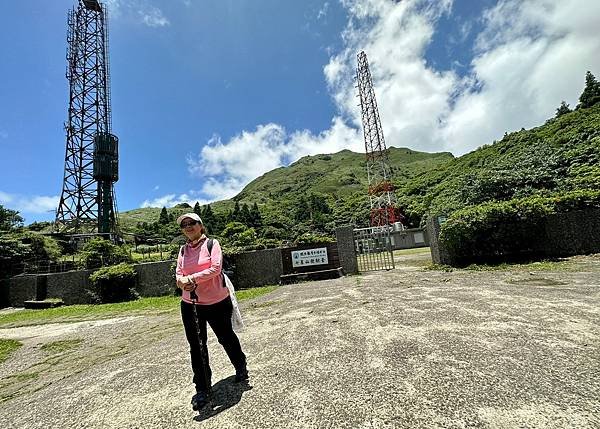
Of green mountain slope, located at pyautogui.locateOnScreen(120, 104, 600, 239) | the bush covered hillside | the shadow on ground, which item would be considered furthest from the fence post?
green mountain slope, located at pyautogui.locateOnScreen(120, 104, 600, 239)

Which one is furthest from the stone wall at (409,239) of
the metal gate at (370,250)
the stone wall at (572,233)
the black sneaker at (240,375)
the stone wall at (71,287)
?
the black sneaker at (240,375)

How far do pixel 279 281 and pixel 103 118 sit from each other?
36834mm

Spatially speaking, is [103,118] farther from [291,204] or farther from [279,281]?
[291,204]

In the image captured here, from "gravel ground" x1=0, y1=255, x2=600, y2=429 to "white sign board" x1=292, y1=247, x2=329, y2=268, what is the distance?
5.51 metres

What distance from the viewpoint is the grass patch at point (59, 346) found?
18.0 feet

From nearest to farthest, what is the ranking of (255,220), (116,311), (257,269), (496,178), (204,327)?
1. (204,327)
2. (116,311)
3. (257,269)
4. (496,178)
5. (255,220)

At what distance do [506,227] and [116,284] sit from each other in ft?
46.9

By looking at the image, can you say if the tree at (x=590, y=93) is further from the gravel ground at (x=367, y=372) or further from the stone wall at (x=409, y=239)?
the gravel ground at (x=367, y=372)

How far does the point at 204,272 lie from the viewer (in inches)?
96.4

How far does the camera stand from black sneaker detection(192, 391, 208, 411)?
234 centimetres

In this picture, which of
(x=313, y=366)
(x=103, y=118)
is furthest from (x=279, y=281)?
(x=103, y=118)

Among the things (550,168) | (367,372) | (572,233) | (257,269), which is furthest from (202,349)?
(550,168)

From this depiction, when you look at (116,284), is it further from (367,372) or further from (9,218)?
(9,218)

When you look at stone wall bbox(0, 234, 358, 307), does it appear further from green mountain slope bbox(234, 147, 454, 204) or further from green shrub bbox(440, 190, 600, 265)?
green mountain slope bbox(234, 147, 454, 204)
